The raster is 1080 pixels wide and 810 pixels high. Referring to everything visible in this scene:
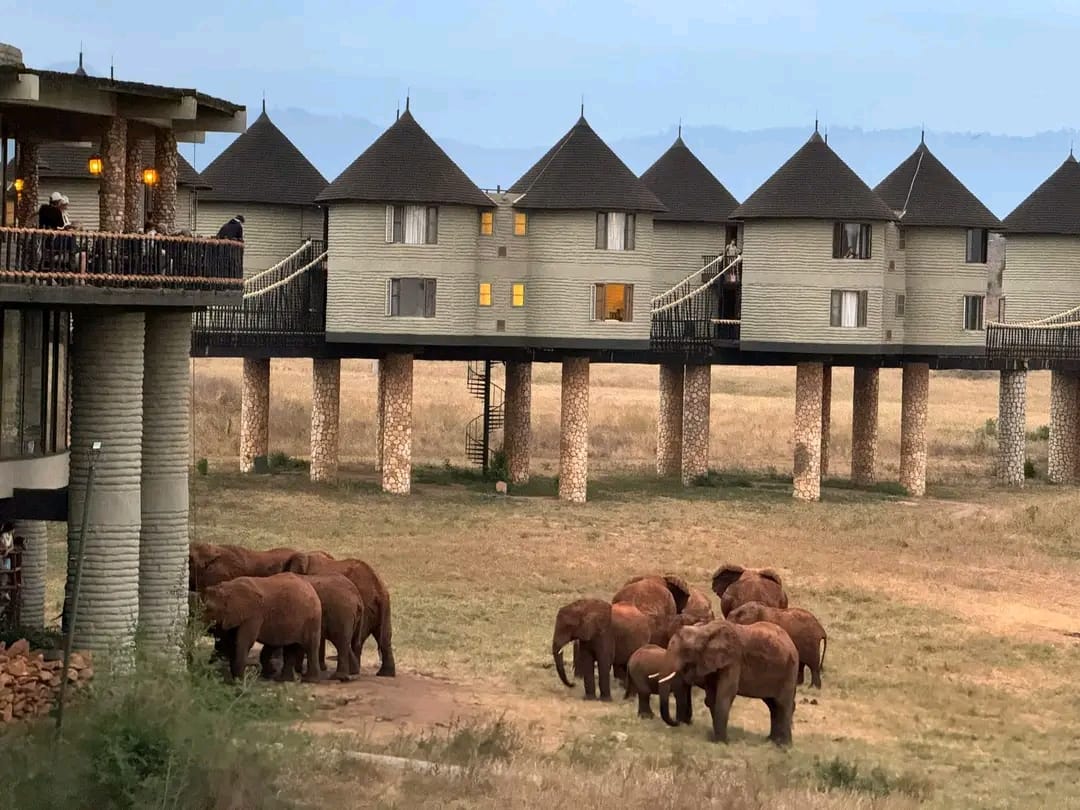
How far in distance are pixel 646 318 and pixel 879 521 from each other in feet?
28.6

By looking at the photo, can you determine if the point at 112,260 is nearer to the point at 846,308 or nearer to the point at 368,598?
the point at 368,598

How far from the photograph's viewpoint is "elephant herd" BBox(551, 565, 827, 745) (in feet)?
89.4

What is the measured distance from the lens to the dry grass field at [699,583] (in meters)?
24.6

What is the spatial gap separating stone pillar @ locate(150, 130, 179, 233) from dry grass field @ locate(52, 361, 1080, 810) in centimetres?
732

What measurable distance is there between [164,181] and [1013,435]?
43.6 meters

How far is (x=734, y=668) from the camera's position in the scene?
27.2 m

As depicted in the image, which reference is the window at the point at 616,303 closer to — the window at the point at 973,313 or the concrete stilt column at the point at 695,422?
the concrete stilt column at the point at 695,422

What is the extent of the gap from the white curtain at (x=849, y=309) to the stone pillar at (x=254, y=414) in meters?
17.1

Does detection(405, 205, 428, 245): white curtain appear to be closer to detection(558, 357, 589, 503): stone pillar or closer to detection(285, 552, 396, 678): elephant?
detection(558, 357, 589, 503): stone pillar

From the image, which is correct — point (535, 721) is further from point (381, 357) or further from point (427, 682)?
point (381, 357)

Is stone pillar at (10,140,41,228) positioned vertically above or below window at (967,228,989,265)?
below

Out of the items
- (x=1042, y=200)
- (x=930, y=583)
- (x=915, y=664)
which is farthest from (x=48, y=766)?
(x=1042, y=200)

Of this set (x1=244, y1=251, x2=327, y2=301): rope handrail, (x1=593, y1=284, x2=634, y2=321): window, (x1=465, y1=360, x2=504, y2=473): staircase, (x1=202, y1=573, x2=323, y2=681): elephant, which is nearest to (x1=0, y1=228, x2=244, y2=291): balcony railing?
(x1=202, y1=573, x2=323, y2=681): elephant

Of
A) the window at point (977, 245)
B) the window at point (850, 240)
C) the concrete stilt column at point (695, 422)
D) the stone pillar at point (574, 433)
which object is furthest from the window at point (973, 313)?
the stone pillar at point (574, 433)
